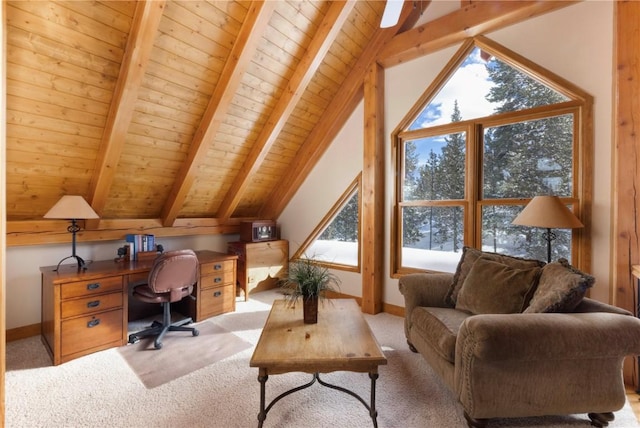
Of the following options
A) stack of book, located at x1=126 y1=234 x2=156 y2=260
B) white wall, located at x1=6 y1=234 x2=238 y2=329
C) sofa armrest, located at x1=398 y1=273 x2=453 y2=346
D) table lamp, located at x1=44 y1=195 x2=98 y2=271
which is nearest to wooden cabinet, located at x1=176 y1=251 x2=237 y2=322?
stack of book, located at x1=126 y1=234 x2=156 y2=260

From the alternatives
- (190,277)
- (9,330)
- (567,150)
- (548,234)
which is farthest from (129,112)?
(567,150)

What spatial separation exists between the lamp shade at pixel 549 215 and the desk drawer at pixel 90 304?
352 cm

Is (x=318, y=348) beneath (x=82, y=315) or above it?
above

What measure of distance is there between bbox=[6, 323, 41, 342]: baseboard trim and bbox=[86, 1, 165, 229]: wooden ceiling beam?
1278mm

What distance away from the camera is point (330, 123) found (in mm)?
3926

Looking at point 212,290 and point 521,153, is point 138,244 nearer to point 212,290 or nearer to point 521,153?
point 212,290

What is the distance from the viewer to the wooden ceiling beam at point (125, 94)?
2039mm

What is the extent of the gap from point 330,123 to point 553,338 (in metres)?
3.25

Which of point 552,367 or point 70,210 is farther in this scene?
point 70,210

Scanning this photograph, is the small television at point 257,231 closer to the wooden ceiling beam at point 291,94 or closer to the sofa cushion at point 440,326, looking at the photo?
the wooden ceiling beam at point 291,94

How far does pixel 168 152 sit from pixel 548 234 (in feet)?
12.0

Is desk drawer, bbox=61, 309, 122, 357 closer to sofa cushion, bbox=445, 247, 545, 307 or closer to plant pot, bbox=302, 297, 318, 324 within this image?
plant pot, bbox=302, 297, 318, 324

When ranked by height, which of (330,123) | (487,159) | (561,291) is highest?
(330,123)

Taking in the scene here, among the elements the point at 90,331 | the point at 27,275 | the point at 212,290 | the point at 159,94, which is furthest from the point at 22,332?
the point at 159,94
